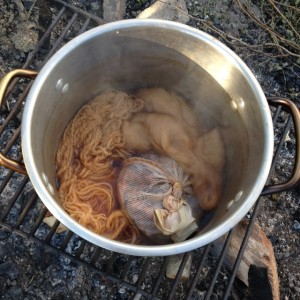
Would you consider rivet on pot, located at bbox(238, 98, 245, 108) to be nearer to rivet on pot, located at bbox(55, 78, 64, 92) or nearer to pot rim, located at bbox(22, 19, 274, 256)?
pot rim, located at bbox(22, 19, 274, 256)

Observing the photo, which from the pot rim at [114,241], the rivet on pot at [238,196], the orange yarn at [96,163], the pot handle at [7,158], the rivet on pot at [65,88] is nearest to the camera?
the pot rim at [114,241]

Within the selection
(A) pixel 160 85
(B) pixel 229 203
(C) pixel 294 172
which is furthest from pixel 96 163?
(C) pixel 294 172

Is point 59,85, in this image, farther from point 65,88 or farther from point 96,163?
point 96,163

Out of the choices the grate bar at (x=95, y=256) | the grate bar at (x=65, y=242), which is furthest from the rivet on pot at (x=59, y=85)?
the grate bar at (x=95, y=256)

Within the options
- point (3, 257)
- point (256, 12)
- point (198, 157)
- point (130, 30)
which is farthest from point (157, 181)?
point (256, 12)

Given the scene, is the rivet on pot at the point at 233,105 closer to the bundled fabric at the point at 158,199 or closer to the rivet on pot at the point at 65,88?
the bundled fabric at the point at 158,199

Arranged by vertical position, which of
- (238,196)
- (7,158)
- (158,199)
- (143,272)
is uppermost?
(7,158)
